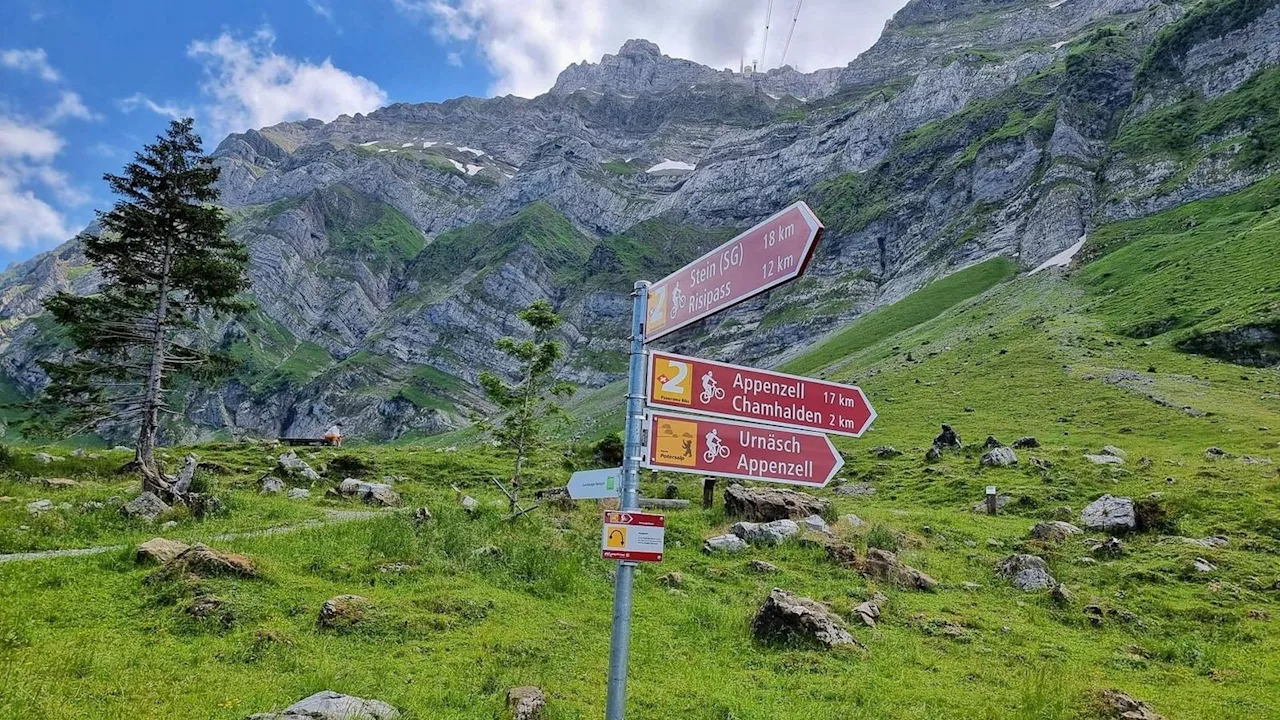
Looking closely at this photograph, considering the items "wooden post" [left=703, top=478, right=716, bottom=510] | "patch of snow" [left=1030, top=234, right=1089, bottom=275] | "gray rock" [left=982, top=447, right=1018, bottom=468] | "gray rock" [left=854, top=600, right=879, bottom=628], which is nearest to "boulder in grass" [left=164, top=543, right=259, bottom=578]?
"gray rock" [left=854, top=600, right=879, bottom=628]

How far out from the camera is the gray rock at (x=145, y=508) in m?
17.3

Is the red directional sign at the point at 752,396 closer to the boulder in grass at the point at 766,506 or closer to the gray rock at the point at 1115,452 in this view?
the boulder in grass at the point at 766,506

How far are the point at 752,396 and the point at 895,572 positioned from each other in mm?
11723

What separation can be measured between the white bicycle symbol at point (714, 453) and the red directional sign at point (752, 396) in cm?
Answer: 34

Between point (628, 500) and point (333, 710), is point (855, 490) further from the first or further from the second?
point (628, 500)

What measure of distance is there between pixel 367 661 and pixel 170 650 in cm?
268

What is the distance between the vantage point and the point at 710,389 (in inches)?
249

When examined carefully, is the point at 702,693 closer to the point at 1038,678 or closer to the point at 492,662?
the point at 492,662

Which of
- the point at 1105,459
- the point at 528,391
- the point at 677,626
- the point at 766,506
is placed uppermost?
the point at 528,391

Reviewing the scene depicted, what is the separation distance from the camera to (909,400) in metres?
54.9

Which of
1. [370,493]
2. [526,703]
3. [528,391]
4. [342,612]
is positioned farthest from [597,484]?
[370,493]

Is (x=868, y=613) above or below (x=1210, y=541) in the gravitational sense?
below

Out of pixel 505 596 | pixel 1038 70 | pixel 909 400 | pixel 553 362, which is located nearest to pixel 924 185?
pixel 1038 70

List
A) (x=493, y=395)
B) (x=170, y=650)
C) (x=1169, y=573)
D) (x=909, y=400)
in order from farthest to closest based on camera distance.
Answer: (x=909, y=400) → (x=493, y=395) → (x=1169, y=573) → (x=170, y=650)
